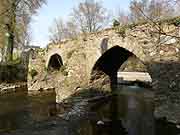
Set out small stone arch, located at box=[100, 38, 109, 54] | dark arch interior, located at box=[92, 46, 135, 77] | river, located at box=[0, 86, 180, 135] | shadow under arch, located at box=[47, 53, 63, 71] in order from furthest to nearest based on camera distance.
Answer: shadow under arch, located at box=[47, 53, 63, 71] → dark arch interior, located at box=[92, 46, 135, 77] → small stone arch, located at box=[100, 38, 109, 54] → river, located at box=[0, 86, 180, 135]

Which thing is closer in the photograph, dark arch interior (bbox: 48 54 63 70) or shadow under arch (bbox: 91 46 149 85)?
shadow under arch (bbox: 91 46 149 85)

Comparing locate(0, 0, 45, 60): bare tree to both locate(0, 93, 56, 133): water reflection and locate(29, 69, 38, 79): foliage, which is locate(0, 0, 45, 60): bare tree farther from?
locate(0, 93, 56, 133): water reflection

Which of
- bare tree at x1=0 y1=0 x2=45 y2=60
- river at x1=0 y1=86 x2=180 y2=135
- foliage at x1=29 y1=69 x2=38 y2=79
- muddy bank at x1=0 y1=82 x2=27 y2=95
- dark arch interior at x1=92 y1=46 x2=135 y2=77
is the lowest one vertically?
river at x1=0 y1=86 x2=180 y2=135

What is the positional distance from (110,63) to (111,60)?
307 millimetres

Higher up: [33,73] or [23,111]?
[33,73]

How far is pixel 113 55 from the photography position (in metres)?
14.9

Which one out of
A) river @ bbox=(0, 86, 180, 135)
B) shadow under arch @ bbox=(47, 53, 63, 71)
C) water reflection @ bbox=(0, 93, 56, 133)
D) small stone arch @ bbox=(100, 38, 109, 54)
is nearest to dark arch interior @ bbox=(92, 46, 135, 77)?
small stone arch @ bbox=(100, 38, 109, 54)

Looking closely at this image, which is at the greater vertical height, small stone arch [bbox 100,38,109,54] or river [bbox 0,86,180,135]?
small stone arch [bbox 100,38,109,54]

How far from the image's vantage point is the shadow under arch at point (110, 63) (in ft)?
47.1

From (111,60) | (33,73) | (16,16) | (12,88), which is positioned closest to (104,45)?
(111,60)

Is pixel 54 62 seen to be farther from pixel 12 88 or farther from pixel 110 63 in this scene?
pixel 110 63

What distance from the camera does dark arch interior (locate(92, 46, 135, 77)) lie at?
46.7ft

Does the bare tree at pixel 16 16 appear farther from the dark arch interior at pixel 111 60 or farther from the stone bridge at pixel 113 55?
the dark arch interior at pixel 111 60

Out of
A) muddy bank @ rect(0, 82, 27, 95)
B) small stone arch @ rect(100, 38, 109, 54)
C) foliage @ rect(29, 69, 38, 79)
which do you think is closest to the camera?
small stone arch @ rect(100, 38, 109, 54)
